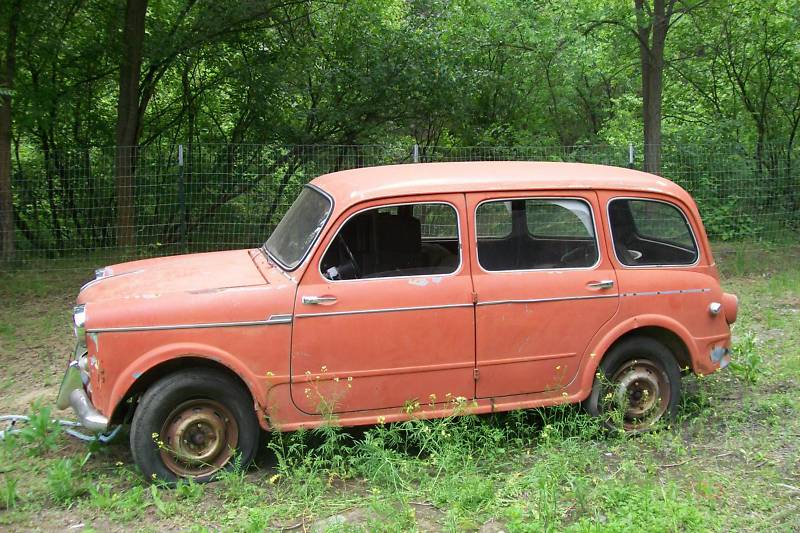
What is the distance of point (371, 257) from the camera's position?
14.7 ft

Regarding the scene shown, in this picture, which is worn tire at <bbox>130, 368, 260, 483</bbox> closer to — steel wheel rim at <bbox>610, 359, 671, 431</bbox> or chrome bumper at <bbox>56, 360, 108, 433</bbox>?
chrome bumper at <bbox>56, 360, 108, 433</bbox>

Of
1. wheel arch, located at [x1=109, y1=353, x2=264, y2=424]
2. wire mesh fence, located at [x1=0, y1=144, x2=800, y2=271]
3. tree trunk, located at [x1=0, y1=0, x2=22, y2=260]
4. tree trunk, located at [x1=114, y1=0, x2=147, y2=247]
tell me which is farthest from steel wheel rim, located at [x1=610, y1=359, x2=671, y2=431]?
tree trunk, located at [x1=0, y1=0, x2=22, y2=260]

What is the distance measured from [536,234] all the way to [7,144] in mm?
8298

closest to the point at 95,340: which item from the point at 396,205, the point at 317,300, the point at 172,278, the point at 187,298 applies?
the point at 187,298

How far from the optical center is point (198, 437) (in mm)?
4094

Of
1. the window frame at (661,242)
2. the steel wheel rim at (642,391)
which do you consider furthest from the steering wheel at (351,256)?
the steel wheel rim at (642,391)

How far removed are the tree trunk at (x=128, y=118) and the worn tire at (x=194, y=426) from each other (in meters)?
6.47

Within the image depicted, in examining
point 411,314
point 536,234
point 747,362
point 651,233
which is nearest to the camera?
point 411,314

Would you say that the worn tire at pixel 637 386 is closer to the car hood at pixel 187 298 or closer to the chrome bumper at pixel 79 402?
the car hood at pixel 187 298

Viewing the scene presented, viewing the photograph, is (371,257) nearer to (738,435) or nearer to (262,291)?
(262,291)

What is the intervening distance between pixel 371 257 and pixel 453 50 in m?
9.13

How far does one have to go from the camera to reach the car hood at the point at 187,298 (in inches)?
156

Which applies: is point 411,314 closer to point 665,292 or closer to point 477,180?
point 477,180

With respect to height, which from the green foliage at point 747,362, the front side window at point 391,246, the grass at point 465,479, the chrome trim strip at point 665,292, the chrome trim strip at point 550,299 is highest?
the front side window at point 391,246
